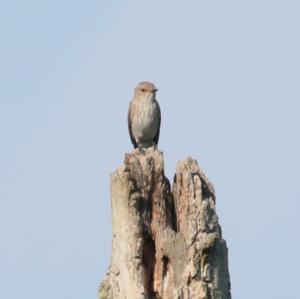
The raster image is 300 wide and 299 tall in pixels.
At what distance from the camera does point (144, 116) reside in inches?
975

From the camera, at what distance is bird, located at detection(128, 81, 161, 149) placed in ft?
80.8

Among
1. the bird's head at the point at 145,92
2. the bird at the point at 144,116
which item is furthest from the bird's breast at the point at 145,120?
the bird's head at the point at 145,92

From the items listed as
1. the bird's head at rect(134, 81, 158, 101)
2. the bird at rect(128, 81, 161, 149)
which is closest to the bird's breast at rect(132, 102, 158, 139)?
the bird at rect(128, 81, 161, 149)

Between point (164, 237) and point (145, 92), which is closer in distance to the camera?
point (164, 237)

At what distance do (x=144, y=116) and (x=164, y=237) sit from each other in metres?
9.14

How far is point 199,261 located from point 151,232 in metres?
0.78

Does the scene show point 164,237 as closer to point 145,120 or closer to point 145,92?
point 145,120

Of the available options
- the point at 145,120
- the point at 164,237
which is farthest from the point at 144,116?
the point at 164,237

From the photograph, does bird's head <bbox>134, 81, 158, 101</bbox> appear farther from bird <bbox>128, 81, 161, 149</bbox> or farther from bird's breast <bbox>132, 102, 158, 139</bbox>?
bird's breast <bbox>132, 102, 158, 139</bbox>

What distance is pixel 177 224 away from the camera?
1603cm

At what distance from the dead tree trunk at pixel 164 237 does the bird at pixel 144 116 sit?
8.26 m

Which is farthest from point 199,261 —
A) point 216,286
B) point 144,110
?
point 144,110

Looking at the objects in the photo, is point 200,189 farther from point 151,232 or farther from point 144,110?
point 144,110

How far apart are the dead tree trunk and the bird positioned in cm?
826
